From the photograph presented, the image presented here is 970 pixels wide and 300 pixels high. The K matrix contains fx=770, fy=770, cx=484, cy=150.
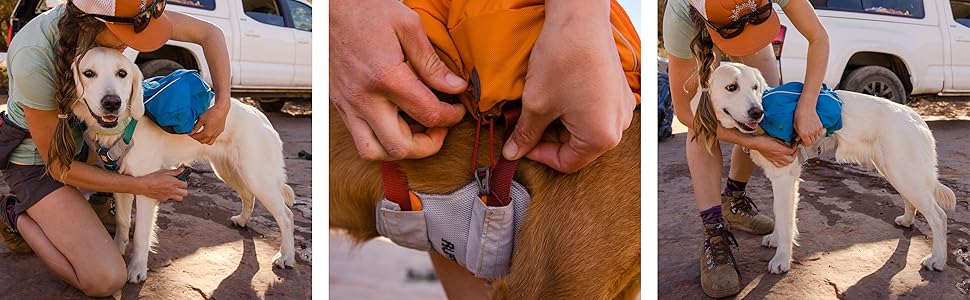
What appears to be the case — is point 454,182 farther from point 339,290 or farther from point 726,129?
point 726,129

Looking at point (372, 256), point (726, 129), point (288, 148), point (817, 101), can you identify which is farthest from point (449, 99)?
point (817, 101)

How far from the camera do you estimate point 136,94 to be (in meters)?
2.11

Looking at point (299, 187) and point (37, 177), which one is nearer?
point (37, 177)

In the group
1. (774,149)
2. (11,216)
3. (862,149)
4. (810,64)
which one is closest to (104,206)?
(11,216)

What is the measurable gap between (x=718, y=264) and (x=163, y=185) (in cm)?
166

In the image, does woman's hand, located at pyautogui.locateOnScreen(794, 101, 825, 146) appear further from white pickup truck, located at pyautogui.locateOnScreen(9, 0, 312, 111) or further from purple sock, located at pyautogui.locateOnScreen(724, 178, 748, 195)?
white pickup truck, located at pyautogui.locateOnScreen(9, 0, 312, 111)

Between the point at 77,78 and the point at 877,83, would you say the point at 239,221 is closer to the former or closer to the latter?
the point at 77,78

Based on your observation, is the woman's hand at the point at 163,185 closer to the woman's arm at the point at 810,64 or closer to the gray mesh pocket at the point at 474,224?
the gray mesh pocket at the point at 474,224

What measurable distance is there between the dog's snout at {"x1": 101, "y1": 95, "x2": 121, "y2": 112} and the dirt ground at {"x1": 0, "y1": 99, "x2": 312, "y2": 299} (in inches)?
11.2

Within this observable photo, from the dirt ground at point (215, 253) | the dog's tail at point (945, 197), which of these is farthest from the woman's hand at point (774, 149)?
the dirt ground at point (215, 253)

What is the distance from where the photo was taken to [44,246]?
2.21 m

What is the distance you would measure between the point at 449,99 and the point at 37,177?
49.1 inches

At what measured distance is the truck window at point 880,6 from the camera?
7.35 feet

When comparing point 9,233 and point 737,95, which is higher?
point 737,95
